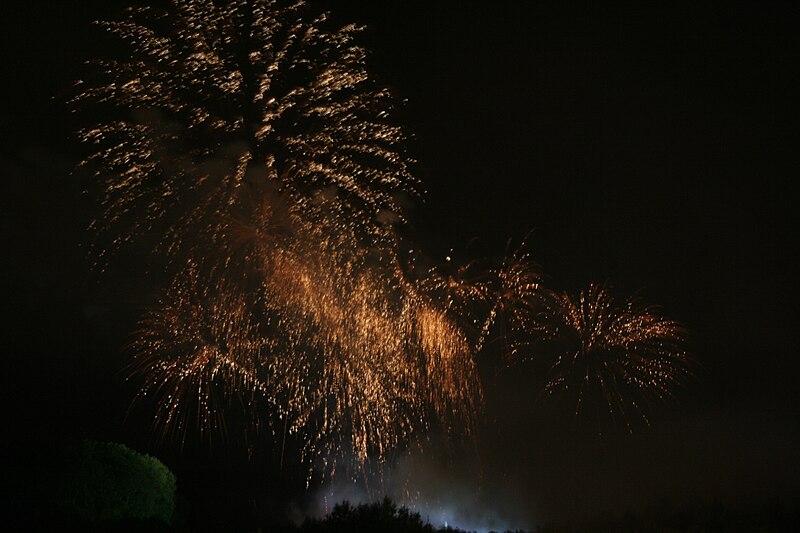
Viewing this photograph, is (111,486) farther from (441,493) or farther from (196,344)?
(441,493)

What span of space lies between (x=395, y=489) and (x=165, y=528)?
11.1 metres

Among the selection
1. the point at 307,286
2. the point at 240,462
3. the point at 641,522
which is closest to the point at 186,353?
the point at 307,286

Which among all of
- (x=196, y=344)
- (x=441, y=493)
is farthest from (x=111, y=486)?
(x=441, y=493)

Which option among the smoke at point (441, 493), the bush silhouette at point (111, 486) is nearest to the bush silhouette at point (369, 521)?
the bush silhouette at point (111, 486)

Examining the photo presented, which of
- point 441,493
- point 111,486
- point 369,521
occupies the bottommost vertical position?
point 441,493

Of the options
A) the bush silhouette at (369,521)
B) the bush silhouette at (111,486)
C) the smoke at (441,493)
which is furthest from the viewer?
the smoke at (441,493)

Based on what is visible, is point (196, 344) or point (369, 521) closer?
point (369, 521)

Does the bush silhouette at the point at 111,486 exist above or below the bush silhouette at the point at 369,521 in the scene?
below

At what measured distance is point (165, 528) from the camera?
10.5 meters

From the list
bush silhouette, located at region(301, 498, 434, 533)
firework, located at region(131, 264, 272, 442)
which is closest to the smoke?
firework, located at region(131, 264, 272, 442)

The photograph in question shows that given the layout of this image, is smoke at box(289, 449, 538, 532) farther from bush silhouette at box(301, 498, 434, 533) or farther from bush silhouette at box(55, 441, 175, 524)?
bush silhouette at box(301, 498, 434, 533)

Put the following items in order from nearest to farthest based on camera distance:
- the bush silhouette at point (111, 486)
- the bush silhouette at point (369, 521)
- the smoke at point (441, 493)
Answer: the bush silhouette at point (369, 521) < the bush silhouette at point (111, 486) < the smoke at point (441, 493)

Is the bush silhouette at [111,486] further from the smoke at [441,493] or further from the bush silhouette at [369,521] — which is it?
the smoke at [441,493]

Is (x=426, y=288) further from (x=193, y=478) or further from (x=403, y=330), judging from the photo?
(x=193, y=478)
